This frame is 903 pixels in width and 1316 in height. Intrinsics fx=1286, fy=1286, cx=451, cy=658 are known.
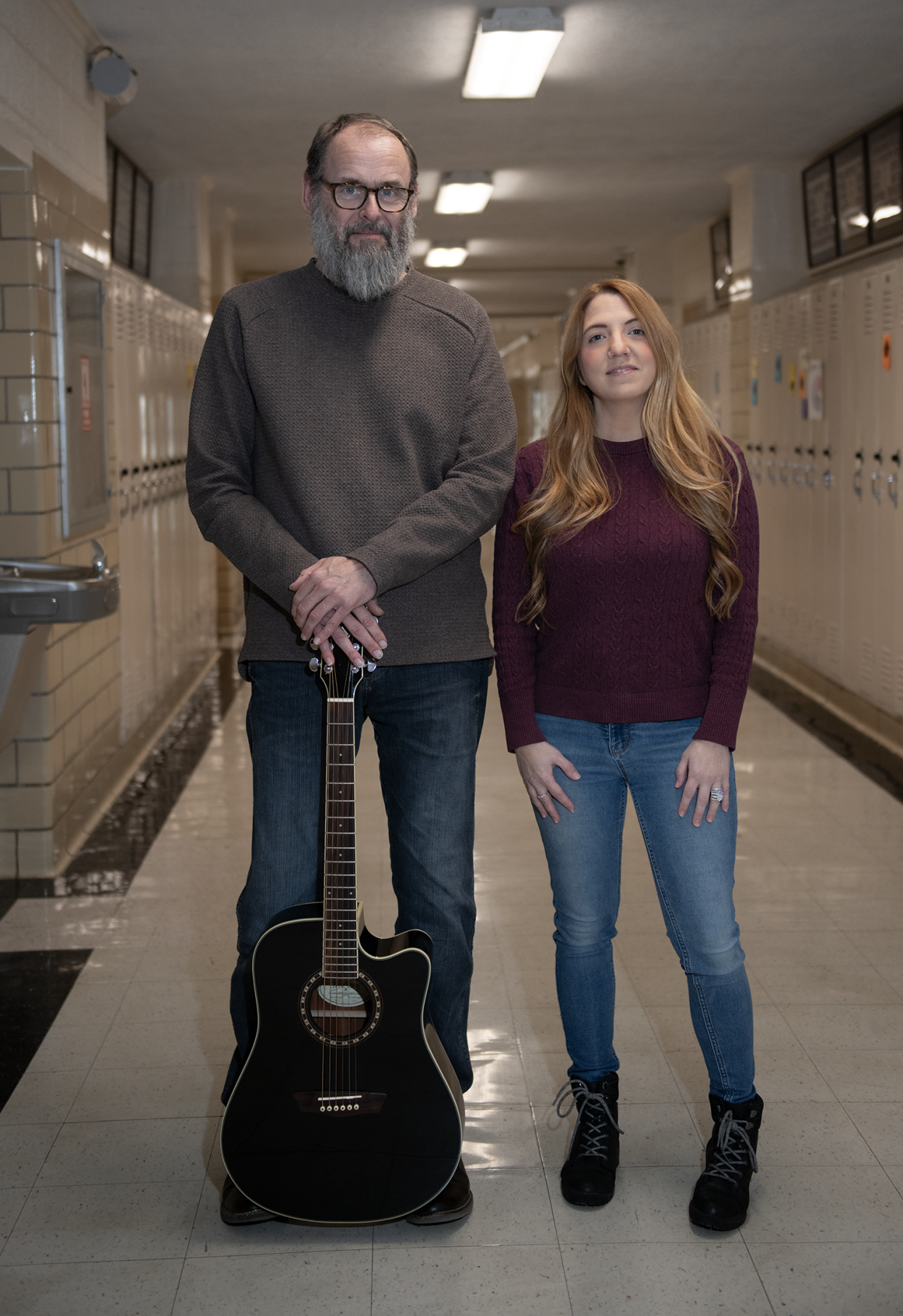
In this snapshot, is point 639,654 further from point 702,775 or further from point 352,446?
point 352,446

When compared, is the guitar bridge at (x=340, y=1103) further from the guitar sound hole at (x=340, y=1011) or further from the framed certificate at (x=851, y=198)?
the framed certificate at (x=851, y=198)

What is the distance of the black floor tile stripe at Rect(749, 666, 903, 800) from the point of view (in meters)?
4.79

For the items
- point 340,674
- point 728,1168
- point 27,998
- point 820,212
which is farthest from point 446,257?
point 728,1168

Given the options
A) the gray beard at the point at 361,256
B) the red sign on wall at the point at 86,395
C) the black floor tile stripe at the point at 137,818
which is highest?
the red sign on wall at the point at 86,395

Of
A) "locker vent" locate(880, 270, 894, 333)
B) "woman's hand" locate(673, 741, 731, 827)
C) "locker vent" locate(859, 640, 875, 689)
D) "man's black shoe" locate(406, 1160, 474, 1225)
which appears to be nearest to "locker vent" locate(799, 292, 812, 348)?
"locker vent" locate(880, 270, 894, 333)

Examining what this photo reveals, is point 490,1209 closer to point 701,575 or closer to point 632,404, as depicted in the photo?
point 701,575

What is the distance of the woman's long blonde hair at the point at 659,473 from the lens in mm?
1908

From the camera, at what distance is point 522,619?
6.54ft

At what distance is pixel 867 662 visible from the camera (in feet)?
18.9

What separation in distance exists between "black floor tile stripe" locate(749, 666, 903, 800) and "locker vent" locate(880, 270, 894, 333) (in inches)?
66.9

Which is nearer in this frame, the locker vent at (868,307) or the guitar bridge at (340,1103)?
the guitar bridge at (340,1103)

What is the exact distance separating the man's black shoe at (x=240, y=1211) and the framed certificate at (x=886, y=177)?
5.51 meters

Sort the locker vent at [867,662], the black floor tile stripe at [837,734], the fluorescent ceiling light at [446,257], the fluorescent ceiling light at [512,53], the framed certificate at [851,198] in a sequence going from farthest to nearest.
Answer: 1. the fluorescent ceiling light at [446,257]
2. the framed certificate at [851,198]
3. the locker vent at [867,662]
4. the black floor tile stripe at [837,734]
5. the fluorescent ceiling light at [512,53]

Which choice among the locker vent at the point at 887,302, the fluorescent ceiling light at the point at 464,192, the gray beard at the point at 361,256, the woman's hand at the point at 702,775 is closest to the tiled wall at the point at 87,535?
the fluorescent ceiling light at the point at 464,192
